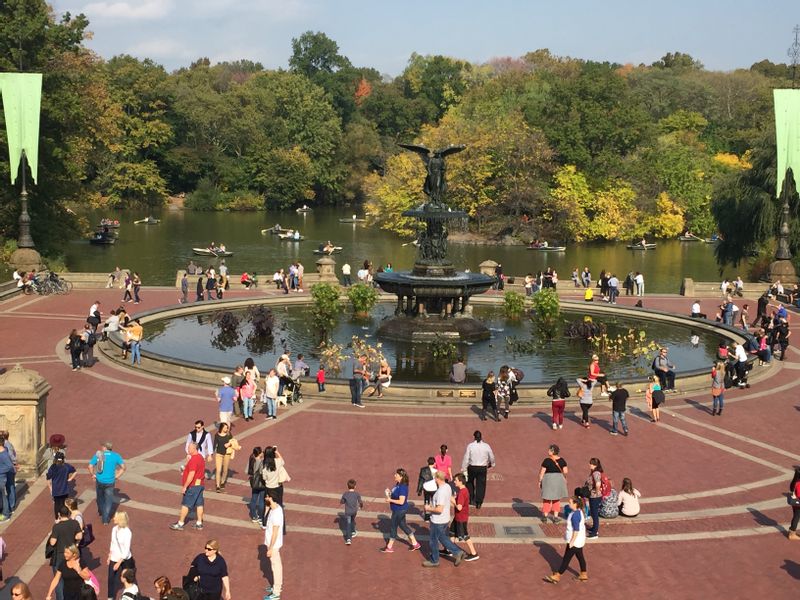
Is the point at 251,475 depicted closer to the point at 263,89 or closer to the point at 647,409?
the point at 647,409

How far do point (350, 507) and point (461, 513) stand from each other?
1.70 m

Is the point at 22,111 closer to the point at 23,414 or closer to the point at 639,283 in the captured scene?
the point at 639,283

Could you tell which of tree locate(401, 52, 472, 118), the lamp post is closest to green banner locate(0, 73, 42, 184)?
the lamp post

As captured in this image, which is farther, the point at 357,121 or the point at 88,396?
the point at 357,121

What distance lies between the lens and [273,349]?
3228 centimetres

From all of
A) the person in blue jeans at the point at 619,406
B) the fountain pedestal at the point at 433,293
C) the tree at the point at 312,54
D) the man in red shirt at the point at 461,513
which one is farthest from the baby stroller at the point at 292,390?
the tree at the point at 312,54

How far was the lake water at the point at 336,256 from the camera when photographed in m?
66.9

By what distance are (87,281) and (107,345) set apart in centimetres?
1559

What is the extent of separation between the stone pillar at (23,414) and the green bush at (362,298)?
20.3 metres

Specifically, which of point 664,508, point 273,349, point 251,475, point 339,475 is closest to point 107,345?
point 273,349

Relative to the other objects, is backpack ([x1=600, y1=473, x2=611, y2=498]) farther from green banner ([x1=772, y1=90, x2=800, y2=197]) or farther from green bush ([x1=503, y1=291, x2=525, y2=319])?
green banner ([x1=772, y1=90, x2=800, y2=197])

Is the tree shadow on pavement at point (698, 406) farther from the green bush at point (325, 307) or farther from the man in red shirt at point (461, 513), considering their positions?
the green bush at point (325, 307)

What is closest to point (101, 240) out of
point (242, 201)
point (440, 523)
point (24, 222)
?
point (24, 222)

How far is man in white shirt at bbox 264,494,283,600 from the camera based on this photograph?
44.2 feet
